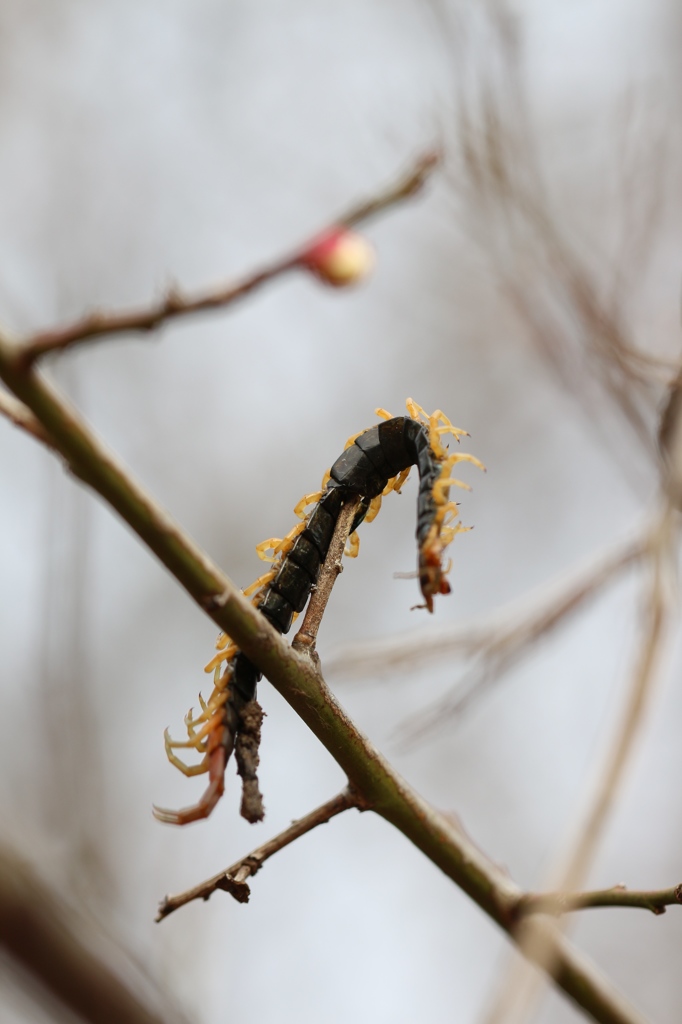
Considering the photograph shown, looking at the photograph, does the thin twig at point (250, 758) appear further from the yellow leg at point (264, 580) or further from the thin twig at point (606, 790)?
the thin twig at point (606, 790)

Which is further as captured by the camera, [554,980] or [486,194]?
[486,194]

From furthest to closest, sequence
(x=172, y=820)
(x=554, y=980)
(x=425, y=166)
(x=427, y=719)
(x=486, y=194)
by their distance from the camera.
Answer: (x=486, y=194), (x=427, y=719), (x=554, y=980), (x=172, y=820), (x=425, y=166)

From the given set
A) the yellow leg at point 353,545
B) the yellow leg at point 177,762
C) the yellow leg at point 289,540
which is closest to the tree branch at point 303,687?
the yellow leg at point 177,762

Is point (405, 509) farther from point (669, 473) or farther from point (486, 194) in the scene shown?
point (669, 473)

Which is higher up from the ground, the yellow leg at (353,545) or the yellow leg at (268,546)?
the yellow leg at (268,546)

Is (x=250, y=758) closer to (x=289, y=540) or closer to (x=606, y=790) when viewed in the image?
(x=289, y=540)

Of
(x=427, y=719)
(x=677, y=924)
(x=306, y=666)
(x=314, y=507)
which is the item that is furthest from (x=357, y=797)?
(x=677, y=924)

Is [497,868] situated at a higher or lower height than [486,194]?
lower

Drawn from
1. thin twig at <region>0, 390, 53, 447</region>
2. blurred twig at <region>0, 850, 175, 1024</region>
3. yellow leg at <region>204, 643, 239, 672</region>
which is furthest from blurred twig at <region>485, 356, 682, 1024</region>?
→ thin twig at <region>0, 390, 53, 447</region>
